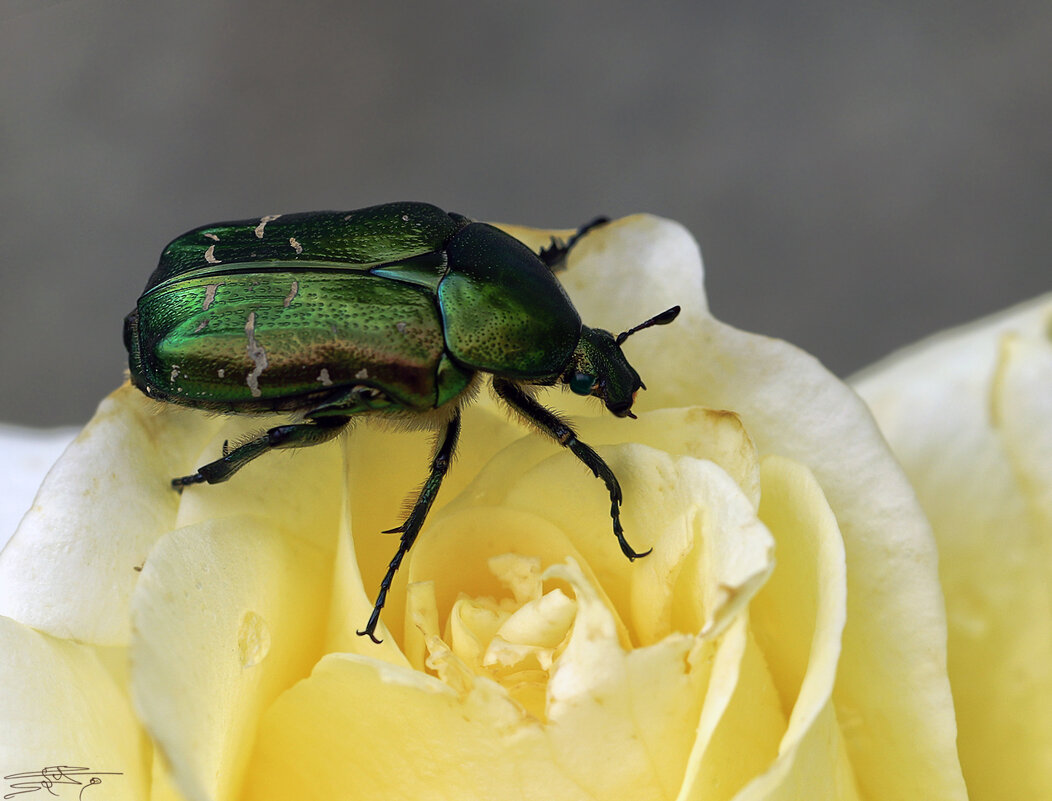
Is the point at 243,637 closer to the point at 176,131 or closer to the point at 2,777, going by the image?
the point at 2,777

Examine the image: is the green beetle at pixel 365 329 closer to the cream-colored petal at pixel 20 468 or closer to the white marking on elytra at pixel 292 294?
the white marking on elytra at pixel 292 294

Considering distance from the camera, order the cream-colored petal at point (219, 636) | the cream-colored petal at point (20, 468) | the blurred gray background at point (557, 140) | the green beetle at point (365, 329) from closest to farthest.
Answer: the cream-colored petal at point (219, 636), the green beetle at point (365, 329), the cream-colored petal at point (20, 468), the blurred gray background at point (557, 140)

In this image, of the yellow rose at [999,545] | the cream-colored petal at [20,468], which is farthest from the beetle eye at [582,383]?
the cream-colored petal at [20,468]

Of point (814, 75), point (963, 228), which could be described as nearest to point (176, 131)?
point (814, 75)

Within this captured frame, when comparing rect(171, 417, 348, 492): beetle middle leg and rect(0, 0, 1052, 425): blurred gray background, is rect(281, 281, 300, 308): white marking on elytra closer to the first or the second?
rect(171, 417, 348, 492): beetle middle leg

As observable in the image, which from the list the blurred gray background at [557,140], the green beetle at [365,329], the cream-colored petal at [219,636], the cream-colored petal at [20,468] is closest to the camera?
the cream-colored petal at [219,636]

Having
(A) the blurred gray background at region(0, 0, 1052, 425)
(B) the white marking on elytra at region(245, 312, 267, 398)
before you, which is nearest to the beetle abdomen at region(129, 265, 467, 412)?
(B) the white marking on elytra at region(245, 312, 267, 398)
